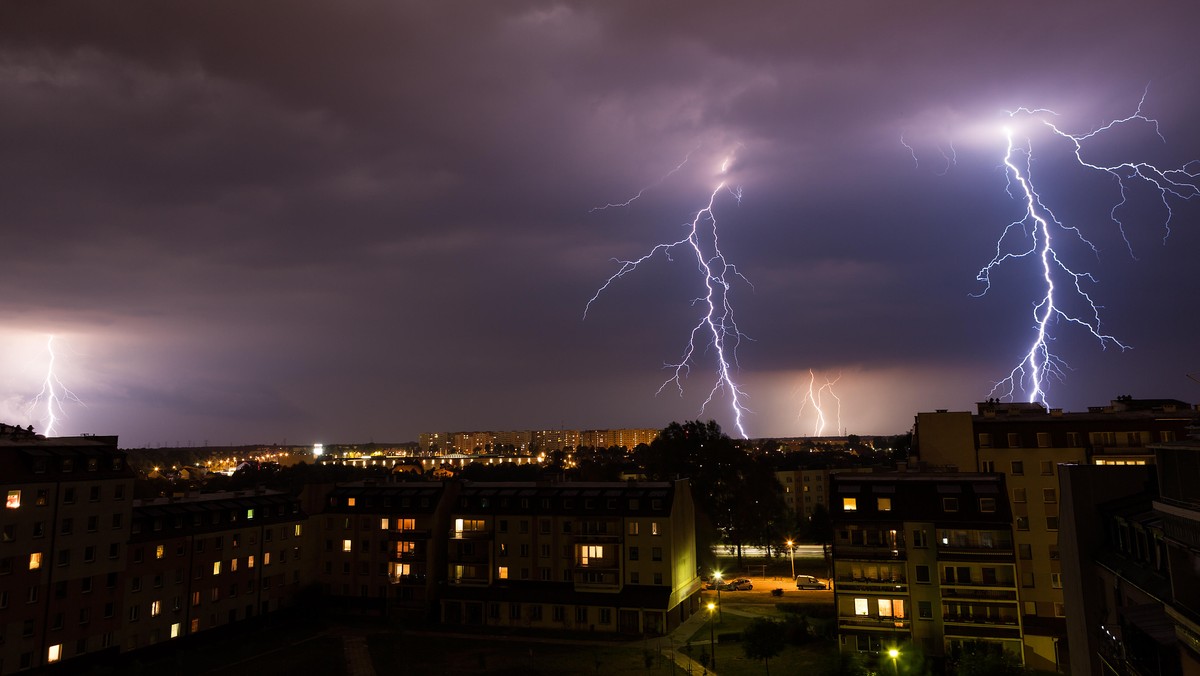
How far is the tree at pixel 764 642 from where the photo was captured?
36.6 m

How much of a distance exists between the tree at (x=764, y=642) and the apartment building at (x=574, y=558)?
861 centimetres

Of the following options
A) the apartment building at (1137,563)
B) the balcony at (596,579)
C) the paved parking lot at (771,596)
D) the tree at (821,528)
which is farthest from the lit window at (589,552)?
the tree at (821,528)

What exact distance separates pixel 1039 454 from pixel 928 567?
13.5 m

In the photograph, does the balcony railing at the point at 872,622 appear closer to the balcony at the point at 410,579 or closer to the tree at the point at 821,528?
the balcony at the point at 410,579

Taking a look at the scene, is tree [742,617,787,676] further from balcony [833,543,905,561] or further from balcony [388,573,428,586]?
balcony [388,573,428,586]

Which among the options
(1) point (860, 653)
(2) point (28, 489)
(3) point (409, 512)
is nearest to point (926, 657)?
(1) point (860, 653)

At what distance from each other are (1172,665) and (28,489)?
47904 mm

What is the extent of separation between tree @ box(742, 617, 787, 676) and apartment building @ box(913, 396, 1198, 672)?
48.1ft

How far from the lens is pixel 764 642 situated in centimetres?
3675

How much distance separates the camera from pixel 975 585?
36.8 metres

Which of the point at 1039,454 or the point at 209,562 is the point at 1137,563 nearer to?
the point at 1039,454

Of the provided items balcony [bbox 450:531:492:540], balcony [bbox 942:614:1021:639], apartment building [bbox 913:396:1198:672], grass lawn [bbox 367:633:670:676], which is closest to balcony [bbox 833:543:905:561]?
balcony [bbox 942:614:1021:639]

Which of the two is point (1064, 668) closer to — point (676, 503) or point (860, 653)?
point (860, 653)

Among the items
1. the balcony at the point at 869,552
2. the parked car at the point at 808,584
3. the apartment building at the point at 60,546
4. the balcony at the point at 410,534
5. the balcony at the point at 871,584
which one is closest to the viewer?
the apartment building at the point at 60,546
